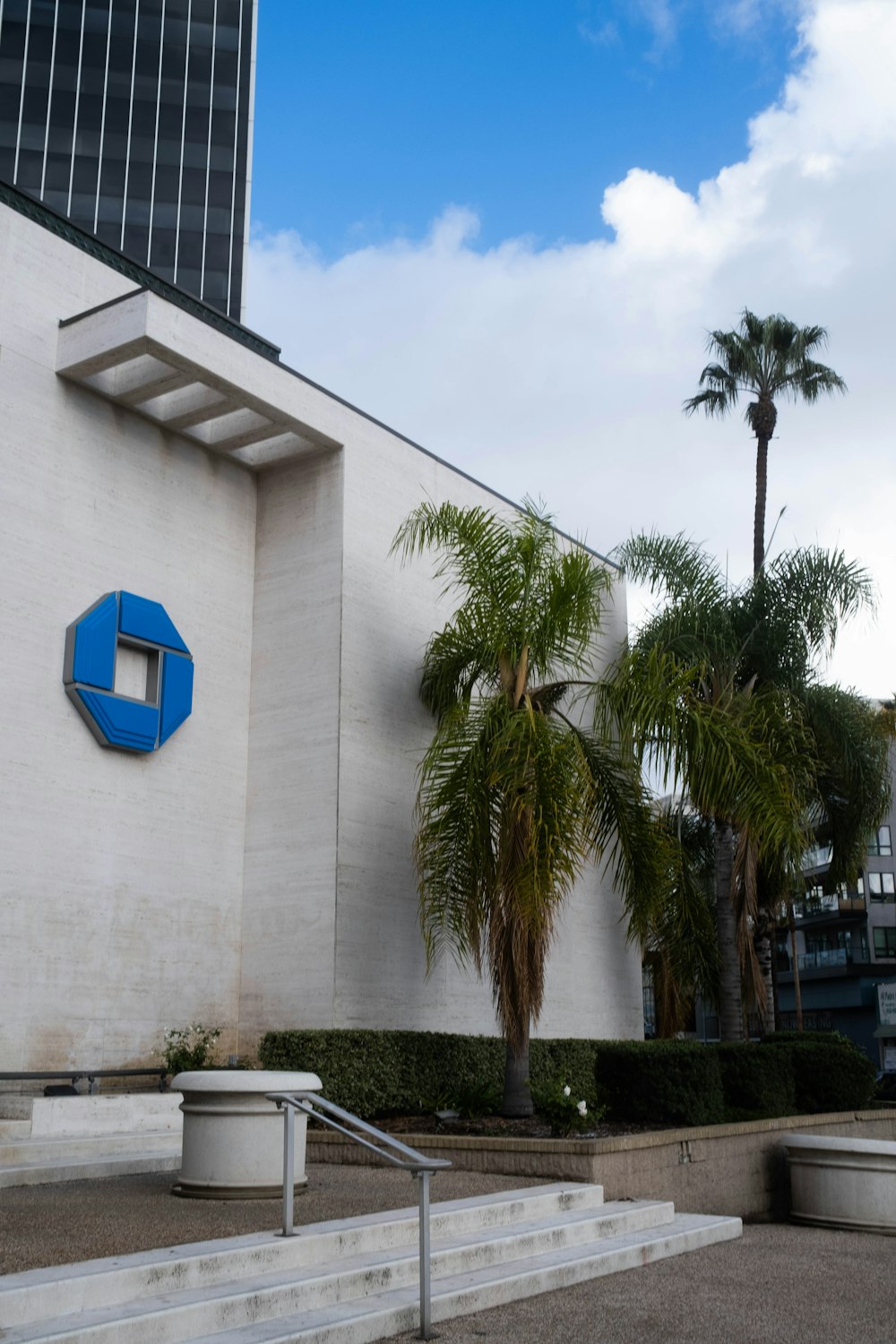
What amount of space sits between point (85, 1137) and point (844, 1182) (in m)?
7.40

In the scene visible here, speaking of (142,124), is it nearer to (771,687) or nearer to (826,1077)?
(771,687)

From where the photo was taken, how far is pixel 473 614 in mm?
14164

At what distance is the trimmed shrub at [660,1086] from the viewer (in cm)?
1302

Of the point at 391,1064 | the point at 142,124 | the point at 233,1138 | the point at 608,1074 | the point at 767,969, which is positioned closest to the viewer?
the point at 233,1138

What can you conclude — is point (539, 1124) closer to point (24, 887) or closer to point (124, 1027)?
point (124, 1027)

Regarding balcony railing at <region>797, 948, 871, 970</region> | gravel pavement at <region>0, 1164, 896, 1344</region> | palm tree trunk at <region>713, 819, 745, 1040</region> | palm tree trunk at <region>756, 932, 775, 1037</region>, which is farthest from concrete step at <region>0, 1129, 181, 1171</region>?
balcony railing at <region>797, 948, 871, 970</region>

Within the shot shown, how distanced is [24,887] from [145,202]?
43477 mm

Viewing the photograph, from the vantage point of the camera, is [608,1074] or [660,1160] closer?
[660,1160]

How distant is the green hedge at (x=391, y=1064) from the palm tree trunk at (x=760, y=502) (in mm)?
13795

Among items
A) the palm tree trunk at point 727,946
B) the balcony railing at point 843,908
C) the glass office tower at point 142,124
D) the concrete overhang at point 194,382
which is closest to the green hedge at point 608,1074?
the palm tree trunk at point 727,946

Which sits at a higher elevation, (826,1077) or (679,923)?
(679,923)

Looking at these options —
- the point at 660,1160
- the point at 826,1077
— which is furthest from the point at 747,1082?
the point at 660,1160

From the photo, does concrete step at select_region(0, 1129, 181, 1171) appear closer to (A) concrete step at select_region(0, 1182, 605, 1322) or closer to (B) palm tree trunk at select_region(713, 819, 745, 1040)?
(A) concrete step at select_region(0, 1182, 605, 1322)

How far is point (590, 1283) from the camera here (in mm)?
8398
